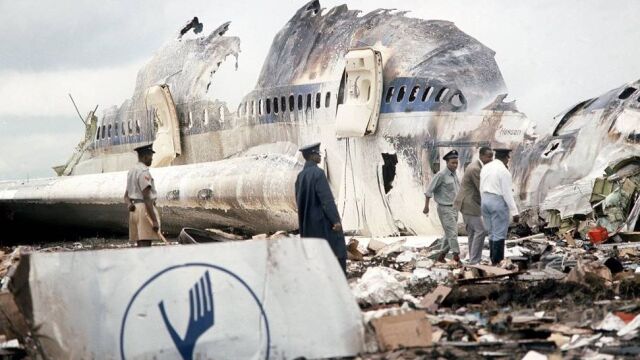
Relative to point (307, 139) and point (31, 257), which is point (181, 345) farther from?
point (307, 139)

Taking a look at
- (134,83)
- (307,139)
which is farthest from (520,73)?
(134,83)

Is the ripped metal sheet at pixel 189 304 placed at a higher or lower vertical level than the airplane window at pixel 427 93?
lower

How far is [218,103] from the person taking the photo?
51.8ft

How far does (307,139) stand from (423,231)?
2379 mm

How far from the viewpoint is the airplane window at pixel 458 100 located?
11562 millimetres

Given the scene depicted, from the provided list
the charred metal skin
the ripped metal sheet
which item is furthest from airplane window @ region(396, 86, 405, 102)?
the ripped metal sheet

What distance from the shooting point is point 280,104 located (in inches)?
558

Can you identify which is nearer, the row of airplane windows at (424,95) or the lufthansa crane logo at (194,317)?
the lufthansa crane logo at (194,317)

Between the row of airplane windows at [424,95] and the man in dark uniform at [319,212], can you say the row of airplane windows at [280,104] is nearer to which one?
the row of airplane windows at [424,95]

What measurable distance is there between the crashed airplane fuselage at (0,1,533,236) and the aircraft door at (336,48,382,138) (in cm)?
2

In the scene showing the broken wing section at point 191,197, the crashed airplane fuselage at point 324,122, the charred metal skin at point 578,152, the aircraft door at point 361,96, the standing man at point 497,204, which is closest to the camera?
the standing man at point 497,204

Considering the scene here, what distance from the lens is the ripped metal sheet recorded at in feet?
16.9

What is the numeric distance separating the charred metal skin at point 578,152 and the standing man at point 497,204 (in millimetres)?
1336

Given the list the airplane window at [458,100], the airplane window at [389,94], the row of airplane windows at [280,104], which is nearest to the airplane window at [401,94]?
the airplane window at [389,94]
